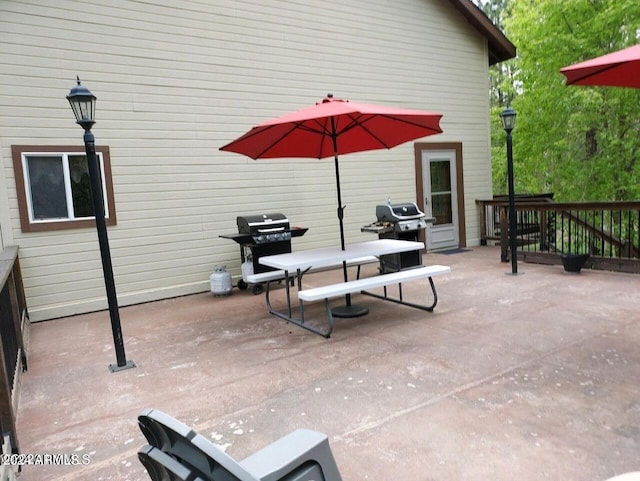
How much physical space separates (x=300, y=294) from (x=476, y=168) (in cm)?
641

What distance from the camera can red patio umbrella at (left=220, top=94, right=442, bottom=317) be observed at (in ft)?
13.6

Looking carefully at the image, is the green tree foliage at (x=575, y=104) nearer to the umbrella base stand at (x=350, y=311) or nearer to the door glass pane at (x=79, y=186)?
the umbrella base stand at (x=350, y=311)

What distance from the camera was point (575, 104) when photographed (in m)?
10.2

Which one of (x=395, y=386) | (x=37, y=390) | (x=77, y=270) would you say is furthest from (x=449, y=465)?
(x=77, y=270)

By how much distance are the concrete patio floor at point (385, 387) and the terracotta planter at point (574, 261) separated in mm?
1011

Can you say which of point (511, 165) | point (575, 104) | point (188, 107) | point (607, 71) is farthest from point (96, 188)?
point (575, 104)

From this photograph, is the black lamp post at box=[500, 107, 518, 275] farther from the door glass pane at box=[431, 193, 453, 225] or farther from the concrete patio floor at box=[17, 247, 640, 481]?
the door glass pane at box=[431, 193, 453, 225]

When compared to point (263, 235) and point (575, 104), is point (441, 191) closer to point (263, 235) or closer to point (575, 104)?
point (575, 104)

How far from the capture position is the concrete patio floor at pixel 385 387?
222 centimetres

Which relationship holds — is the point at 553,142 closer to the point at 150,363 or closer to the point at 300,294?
Result: the point at 300,294

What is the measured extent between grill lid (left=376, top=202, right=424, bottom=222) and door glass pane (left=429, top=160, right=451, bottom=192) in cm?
228

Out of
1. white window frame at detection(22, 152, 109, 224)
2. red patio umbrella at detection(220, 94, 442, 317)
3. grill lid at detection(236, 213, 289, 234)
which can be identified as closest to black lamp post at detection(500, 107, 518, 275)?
red patio umbrella at detection(220, 94, 442, 317)

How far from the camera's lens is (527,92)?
1093cm

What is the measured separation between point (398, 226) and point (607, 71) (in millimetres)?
3738
